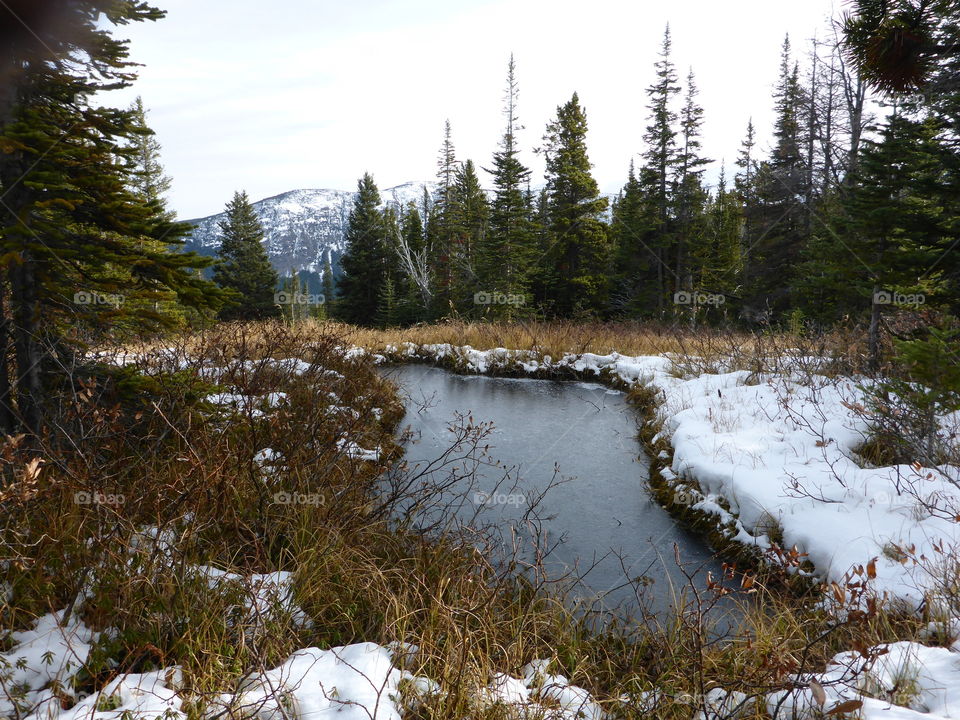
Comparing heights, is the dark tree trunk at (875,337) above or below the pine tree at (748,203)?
below

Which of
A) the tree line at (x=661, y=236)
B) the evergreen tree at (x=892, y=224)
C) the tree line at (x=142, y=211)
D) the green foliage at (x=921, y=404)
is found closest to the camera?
the tree line at (x=142, y=211)

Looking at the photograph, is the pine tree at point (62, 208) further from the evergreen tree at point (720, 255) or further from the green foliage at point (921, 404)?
the evergreen tree at point (720, 255)

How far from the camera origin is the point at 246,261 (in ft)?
114

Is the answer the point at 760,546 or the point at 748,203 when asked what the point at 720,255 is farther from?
the point at 760,546

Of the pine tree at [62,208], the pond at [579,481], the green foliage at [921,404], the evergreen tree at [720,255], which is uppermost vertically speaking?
the evergreen tree at [720,255]

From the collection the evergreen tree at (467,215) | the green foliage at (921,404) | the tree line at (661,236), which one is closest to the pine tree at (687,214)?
the tree line at (661,236)

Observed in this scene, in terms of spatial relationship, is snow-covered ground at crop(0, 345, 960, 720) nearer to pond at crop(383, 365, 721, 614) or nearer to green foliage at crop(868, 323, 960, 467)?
green foliage at crop(868, 323, 960, 467)

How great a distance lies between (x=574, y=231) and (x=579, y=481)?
21.3 m

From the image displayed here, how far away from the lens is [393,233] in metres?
34.6

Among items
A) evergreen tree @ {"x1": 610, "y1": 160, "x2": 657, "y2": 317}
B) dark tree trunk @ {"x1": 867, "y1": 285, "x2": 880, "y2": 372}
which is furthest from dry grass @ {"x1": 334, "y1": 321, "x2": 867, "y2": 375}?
evergreen tree @ {"x1": 610, "y1": 160, "x2": 657, "y2": 317}

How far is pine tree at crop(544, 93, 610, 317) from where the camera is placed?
25781 mm

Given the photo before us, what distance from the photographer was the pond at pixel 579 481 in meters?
4.53

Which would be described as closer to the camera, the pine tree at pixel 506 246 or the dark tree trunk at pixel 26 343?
the dark tree trunk at pixel 26 343

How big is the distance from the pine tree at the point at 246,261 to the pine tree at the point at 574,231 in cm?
1892
